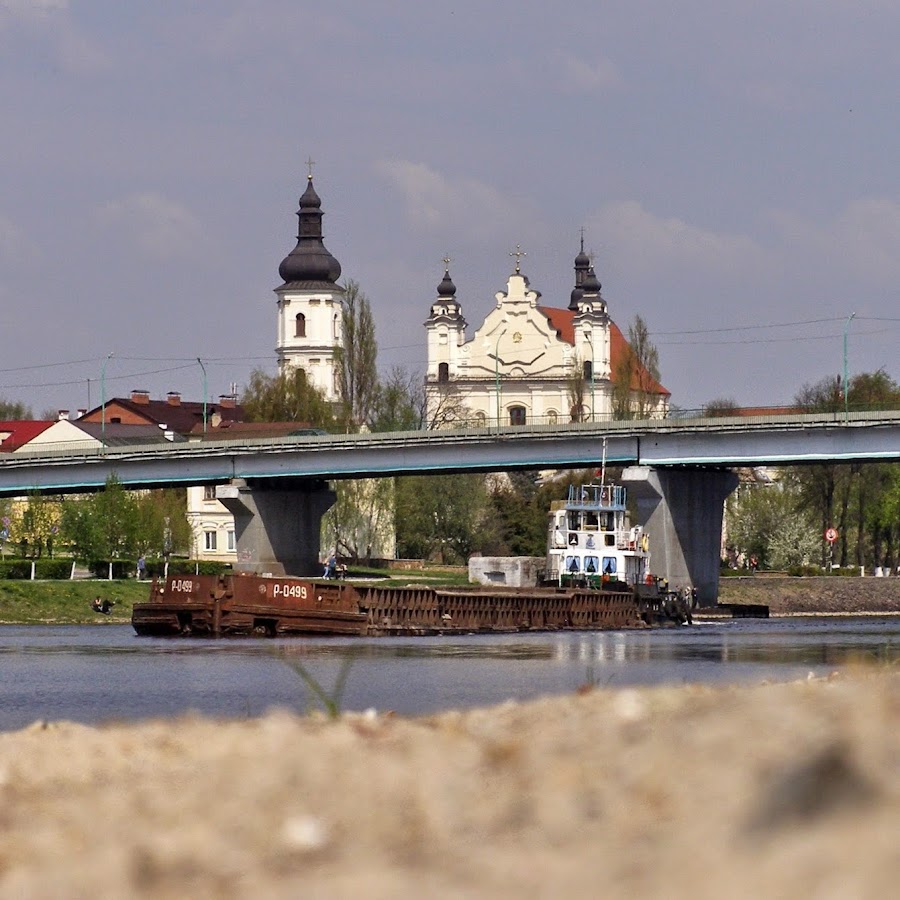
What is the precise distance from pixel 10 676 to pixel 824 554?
3475 inches

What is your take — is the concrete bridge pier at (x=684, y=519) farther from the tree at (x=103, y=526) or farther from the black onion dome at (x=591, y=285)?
the black onion dome at (x=591, y=285)

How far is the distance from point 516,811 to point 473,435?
258 ft

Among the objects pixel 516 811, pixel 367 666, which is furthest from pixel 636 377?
pixel 516 811

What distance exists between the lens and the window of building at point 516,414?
16527cm

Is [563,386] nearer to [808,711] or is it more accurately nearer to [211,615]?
[211,615]

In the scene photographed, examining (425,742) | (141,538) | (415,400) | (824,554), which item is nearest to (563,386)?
(415,400)

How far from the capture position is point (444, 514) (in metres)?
120

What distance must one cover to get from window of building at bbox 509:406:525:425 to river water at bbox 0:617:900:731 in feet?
338

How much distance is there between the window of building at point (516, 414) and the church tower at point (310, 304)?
72.0 feet

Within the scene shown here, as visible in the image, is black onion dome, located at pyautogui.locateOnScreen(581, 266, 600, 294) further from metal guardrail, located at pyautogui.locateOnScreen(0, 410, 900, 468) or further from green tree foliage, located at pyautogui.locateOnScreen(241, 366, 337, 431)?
metal guardrail, located at pyautogui.locateOnScreen(0, 410, 900, 468)

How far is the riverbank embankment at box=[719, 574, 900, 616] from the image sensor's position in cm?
10044

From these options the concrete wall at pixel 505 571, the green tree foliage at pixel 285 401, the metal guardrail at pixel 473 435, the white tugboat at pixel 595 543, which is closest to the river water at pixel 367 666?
the white tugboat at pixel 595 543

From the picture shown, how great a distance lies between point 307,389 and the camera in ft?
425

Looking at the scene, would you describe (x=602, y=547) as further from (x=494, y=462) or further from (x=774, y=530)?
(x=774, y=530)
